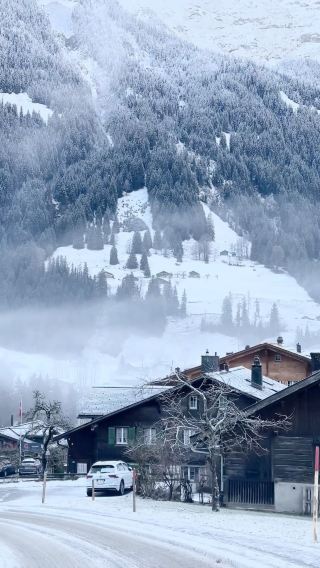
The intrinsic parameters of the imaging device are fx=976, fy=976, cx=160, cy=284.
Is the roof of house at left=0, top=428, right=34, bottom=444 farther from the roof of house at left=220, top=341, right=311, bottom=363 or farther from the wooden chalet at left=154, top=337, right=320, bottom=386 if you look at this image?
the roof of house at left=220, top=341, right=311, bottom=363

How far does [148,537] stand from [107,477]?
21.6 metres

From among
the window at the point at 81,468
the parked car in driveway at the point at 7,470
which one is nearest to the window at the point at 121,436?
the window at the point at 81,468

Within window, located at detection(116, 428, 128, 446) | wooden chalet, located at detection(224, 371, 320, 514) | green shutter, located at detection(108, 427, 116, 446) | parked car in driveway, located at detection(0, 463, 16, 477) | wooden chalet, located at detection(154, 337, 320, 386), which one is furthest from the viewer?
wooden chalet, located at detection(154, 337, 320, 386)

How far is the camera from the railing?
41.9m

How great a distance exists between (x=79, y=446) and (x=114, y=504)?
34.2 m

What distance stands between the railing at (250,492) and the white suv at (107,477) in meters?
7.35

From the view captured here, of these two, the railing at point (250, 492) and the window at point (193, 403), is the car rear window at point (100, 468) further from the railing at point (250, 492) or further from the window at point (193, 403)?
the window at point (193, 403)

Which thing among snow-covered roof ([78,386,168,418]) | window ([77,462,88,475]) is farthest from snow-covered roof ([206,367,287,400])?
window ([77,462,88,475])

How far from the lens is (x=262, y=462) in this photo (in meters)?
45.2

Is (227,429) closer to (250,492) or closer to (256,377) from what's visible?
(250,492)

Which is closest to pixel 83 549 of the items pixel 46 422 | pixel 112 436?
pixel 112 436

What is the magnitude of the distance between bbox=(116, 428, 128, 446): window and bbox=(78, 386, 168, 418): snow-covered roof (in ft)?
22.0

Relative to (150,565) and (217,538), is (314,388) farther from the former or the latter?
(150,565)

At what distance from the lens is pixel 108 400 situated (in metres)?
85.9
